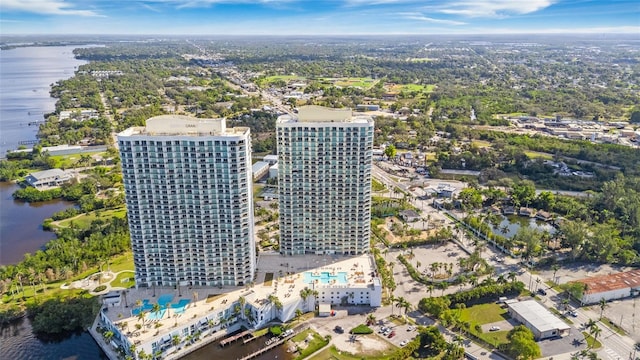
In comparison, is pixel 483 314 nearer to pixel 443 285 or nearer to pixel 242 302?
pixel 443 285

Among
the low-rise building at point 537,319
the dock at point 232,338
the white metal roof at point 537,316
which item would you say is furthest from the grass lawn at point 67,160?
the white metal roof at point 537,316

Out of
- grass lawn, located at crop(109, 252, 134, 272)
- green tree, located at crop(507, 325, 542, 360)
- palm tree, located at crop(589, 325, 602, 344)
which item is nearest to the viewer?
green tree, located at crop(507, 325, 542, 360)

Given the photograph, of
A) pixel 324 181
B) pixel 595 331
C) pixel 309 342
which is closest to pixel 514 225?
pixel 595 331

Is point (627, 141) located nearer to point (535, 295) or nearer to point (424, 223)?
point (424, 223)

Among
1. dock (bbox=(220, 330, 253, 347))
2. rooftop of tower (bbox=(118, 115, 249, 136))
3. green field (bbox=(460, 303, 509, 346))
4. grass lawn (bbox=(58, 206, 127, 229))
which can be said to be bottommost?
green field (bbox=(460, 303, 509, 346))

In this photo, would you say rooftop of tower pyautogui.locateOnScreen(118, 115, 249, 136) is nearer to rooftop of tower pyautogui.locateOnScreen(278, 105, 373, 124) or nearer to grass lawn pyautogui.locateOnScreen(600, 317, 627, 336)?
rooftop of tower pyautogui.locateOnScreen(278, 105, 373, 124)

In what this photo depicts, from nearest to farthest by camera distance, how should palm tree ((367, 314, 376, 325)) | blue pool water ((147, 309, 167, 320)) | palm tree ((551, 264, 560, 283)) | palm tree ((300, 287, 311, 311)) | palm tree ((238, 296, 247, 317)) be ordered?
blue pool water ((147, 309, 167, 320)) → palm tree ((238, 296, 247, 317)) → palm tree ((367, 314, 376, 325)) → palm tree ((300, 287, 311, 311)) → palm tree ((551, 264, 560, 283))

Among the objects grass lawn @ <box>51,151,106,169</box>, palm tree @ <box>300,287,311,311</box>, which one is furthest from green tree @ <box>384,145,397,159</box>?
grass lawn @ <box>51,151,106,169</box>

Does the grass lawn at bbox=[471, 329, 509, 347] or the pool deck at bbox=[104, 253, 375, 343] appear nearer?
the pool deck at bbox=[104, 253, 375, 343]
